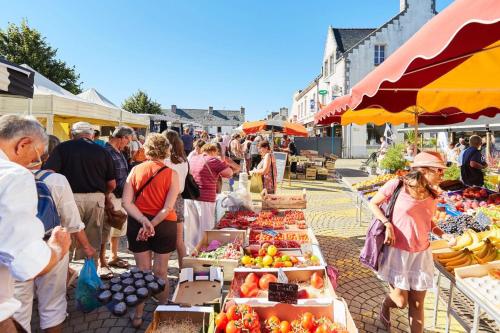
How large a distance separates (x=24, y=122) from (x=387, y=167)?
38.4 feet

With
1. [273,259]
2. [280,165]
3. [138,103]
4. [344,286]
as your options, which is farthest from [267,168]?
[138,103]

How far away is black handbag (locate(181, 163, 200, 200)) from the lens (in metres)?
4.61

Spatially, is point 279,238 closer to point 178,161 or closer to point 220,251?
point 220,251

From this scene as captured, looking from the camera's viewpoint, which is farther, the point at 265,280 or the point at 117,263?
the point at 117,263

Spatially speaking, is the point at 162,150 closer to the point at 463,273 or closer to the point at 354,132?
the point at 463,273

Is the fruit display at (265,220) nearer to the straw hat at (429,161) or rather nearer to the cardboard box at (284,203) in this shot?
the cardboard box at (284,203)

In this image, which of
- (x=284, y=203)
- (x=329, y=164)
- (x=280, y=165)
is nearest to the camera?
(x=284, y=203)

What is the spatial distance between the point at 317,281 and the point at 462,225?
8.01ft

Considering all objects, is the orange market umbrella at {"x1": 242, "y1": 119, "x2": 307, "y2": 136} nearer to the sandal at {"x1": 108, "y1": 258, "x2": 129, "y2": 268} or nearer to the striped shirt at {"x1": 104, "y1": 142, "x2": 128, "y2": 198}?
the striped shirt at {"x1": 104, "y1": 142, "x2": 128, "y2": 198}

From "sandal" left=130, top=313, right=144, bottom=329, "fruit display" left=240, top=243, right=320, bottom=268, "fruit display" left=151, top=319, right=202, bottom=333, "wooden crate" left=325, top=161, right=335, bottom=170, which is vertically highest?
"wooden crate" left=325, top=161, right=335, bottom=170

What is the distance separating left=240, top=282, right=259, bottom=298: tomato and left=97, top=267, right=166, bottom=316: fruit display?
0.67 m

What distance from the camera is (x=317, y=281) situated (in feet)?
9.78

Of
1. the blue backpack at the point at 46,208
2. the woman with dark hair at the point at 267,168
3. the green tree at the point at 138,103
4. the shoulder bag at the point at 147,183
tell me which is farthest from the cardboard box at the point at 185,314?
the green tree at the point at 138,103

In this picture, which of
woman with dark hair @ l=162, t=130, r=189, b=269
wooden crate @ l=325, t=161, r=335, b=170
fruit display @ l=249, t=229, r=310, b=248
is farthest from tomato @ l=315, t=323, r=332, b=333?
wooden crate @ l=325, t=161, r=335, b=170
